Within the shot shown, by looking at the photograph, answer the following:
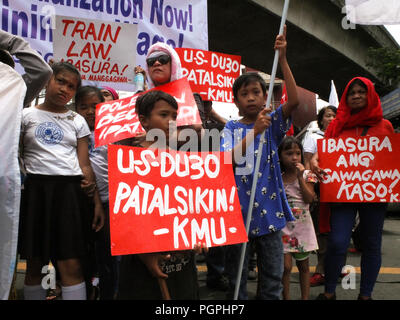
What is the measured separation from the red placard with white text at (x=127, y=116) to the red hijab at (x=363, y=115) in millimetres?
1224

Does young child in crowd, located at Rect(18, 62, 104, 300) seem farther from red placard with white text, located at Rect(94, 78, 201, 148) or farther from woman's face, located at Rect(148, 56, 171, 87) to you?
woman's face, located at Rect(148, 56, 171, 87)

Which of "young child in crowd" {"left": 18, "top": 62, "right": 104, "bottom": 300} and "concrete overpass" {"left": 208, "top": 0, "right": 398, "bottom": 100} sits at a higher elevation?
"concrete overpass" {"left": 208, "top": 0, "right": 398, "bottom": 100}

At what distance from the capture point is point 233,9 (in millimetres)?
7340

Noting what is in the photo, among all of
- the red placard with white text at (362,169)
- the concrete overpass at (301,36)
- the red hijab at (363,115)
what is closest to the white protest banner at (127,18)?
the red hijab at (363,115)

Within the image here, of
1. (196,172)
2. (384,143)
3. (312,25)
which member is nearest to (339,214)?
(384,143)

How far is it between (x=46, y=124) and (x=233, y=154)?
108cm

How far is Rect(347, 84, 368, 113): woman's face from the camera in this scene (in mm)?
2578

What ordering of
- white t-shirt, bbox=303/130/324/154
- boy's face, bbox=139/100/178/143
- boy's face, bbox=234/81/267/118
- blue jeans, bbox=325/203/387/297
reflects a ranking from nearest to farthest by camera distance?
boy's face, bbox=139/100/178/143
boy's face, bbox=234/81/267/118
blue jeans, bbox=325/203/387/297
white t-shirt, bbox=303/130/324/154

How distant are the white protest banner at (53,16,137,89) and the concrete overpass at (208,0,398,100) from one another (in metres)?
4.50

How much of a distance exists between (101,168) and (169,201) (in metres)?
0.93

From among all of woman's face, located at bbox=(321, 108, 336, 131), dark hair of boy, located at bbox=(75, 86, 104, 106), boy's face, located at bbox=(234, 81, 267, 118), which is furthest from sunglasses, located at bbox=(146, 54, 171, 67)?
woman's face, located at bbox=(321, 108, 336, 131)

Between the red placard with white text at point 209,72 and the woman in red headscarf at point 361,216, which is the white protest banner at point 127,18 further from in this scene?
the woman in red headscarf at point 361,216

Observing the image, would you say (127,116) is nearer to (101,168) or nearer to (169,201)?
(101,168)

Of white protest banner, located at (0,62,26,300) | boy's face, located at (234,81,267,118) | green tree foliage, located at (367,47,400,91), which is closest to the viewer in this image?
white protest banner, located at (0,62,26,300)
